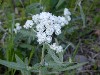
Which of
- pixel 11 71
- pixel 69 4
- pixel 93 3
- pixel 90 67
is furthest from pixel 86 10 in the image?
pixel 11 71

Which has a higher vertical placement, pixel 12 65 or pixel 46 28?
pixel 46 28

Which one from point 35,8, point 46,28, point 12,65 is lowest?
point 12,65

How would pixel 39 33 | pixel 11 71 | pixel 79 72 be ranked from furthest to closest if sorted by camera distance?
pixel 79 72
pixel 11 71
pixel 39 33

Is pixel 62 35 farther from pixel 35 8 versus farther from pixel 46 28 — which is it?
pixel 46 28

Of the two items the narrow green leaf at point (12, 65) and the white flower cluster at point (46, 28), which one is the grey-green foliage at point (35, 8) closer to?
the white flower cluster at point (46, 28)

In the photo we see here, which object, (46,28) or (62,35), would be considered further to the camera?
(62,35)

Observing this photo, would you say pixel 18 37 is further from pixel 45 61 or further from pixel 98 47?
pixel 98 47

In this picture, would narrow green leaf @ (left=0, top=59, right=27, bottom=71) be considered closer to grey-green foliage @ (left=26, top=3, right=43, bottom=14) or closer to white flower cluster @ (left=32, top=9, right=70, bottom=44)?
white flower cluster @ (left=32, top=9, right=70, bottom=44)

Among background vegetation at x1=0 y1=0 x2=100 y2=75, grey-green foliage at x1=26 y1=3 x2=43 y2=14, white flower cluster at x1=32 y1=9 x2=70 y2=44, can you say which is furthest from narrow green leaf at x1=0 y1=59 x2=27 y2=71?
grey-green foliage at x1=26 y1=3 x2=43 y2=14

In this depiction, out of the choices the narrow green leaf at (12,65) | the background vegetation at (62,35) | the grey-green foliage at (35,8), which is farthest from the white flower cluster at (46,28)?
the grey-green foliage at (35,8)

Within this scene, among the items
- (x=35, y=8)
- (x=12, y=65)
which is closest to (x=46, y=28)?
(x=12, y=65)

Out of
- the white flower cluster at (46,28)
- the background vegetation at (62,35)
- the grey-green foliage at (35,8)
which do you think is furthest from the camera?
the grey-green foliage at (35,8)
